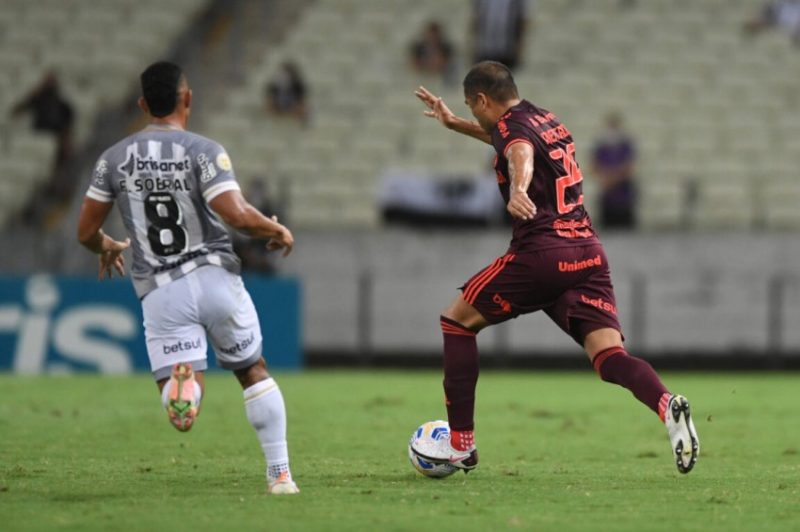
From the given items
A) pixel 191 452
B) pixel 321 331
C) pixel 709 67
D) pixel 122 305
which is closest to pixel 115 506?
pixel 191 452

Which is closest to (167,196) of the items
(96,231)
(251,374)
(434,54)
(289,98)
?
(96,231)

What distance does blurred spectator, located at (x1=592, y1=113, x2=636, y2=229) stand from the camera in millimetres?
19500

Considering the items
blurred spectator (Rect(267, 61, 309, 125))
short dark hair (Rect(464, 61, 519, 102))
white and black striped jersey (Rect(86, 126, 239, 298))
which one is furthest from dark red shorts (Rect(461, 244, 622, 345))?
blurred spectator (Rect(267, 61, 309, 125))

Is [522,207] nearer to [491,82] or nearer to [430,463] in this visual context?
[491,82]

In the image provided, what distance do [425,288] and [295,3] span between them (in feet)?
18.2

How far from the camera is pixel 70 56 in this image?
21.9m

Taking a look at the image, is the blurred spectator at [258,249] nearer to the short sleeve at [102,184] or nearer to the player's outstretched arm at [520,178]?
the player's outstretched arm at [520,178]

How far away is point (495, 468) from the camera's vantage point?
8.51 meters

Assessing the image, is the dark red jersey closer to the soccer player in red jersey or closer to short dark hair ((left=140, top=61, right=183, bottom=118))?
the soccer player in red jersey

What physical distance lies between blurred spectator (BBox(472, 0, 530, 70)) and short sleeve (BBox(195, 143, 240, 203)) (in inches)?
580

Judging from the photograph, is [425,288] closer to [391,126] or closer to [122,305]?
[391,126]

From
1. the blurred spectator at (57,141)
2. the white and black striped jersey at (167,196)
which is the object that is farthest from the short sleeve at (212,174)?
the blurred spectator at (57,141)

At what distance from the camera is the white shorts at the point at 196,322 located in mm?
6910

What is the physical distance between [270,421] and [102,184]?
1.36 meters
